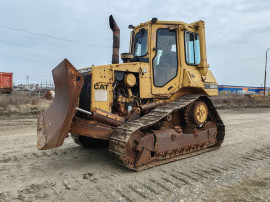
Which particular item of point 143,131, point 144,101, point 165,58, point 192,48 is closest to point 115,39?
point 165,58

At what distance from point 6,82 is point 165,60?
17.5 meters

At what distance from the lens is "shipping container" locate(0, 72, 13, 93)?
61.3 feet

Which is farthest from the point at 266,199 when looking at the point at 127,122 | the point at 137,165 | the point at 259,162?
the point at 127,122

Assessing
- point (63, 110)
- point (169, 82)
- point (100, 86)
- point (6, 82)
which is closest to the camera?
point (63, 110)

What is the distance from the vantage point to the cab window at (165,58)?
548cm

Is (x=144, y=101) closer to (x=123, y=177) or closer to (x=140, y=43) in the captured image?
(x=140, y=43)

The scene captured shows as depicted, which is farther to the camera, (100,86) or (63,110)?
(100,86)

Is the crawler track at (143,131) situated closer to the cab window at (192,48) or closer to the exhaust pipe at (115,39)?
the cab window at (192,48)

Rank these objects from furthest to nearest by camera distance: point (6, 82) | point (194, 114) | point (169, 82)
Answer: point (6, 82) < point (169, 82) < point (194, 114)

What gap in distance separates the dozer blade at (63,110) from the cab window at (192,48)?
121 inches

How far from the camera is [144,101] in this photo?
17.9 feet

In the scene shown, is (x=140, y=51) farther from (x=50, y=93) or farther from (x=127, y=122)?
(x=50, y=93)

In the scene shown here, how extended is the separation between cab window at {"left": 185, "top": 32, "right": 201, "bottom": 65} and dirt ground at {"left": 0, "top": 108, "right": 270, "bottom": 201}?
92.9 inches

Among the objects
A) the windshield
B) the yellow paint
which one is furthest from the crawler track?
the windshield
